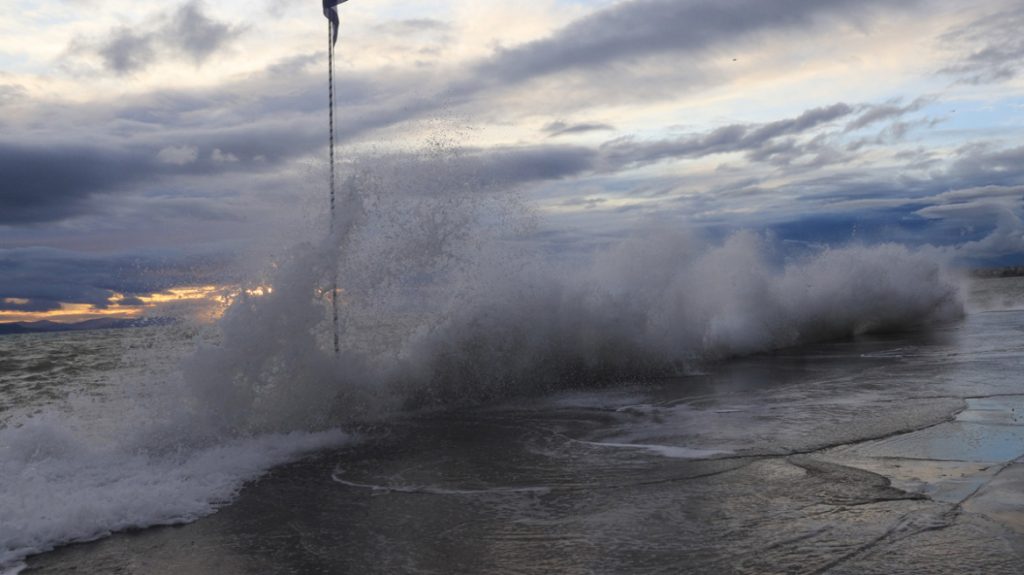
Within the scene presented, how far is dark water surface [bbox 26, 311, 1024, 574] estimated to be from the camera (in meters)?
4.46

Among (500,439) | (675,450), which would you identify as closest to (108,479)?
(500,439)

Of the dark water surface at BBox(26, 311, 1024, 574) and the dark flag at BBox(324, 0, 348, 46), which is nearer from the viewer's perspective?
the dark water surface at BBox(26, 311, 1024, 574)

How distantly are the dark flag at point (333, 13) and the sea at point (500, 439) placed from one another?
206 cm

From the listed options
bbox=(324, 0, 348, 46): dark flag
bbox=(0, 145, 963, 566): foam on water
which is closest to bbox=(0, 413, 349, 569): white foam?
bbox=(0, 145, 963, 566): foam on water

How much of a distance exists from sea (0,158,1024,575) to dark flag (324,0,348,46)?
2.06 meters

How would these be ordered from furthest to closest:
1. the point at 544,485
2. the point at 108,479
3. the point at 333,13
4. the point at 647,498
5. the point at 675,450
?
the point at 333,13
the point at 675,450
the point at 108,479
the point at 544,485
the point at 647,498

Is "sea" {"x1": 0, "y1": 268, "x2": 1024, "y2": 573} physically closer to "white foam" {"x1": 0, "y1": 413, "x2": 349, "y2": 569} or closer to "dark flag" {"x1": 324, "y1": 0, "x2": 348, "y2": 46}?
"white foam" {"x1": 0, "y1": 413, "x2": 349, "y2": 569}

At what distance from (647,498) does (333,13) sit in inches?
312

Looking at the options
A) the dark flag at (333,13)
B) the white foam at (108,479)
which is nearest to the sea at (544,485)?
the white foam at (108,479)

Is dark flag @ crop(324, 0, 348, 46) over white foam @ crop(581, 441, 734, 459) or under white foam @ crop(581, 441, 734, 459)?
over

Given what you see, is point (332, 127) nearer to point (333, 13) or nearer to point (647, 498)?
point (333, 13)

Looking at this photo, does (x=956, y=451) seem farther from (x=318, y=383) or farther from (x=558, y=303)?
(x=558, y=303)

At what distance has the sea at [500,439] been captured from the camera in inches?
187

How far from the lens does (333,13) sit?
34.3ft
